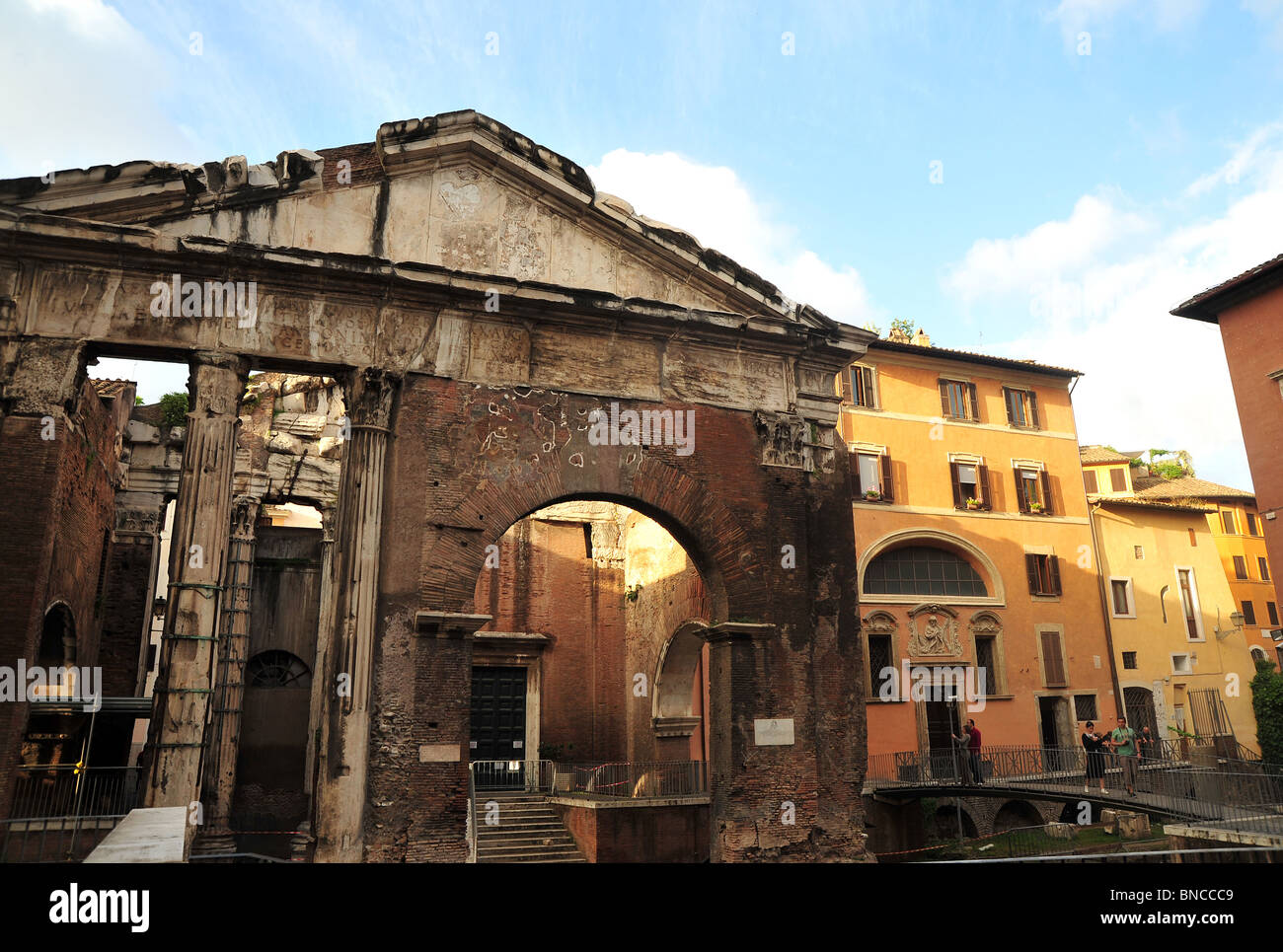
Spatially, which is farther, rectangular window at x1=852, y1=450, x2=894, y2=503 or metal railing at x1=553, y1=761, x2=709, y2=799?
rectangular window at x1=852, y1=450, x2=894, y2=503

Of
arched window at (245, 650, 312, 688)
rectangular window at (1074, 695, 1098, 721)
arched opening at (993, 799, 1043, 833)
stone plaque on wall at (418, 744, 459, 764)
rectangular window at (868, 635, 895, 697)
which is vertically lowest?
arched opening at (993, 799, 1043, 833)

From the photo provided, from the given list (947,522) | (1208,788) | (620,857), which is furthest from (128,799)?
(947,522)

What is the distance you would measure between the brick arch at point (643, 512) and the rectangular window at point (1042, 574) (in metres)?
15.3

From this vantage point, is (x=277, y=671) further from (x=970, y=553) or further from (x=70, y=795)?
(x=970, y=553)

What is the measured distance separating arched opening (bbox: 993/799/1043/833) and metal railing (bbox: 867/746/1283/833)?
1.09 m

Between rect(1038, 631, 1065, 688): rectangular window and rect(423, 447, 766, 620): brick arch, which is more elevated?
rect(423, 447, 766, 620): brick arch

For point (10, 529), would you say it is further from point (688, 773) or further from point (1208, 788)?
point (1208, 788)

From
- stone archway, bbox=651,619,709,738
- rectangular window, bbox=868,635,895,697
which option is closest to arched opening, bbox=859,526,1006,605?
rectangular window, bbox=868,635,895,697

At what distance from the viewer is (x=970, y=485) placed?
2503 centimetres

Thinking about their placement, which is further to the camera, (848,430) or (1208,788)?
(848,430)

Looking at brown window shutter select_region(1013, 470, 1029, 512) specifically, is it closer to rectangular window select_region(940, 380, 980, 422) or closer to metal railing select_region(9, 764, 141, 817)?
rectangular window select_region(940, 380, 980, 422)

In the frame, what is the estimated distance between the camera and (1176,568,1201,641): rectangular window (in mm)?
27906
